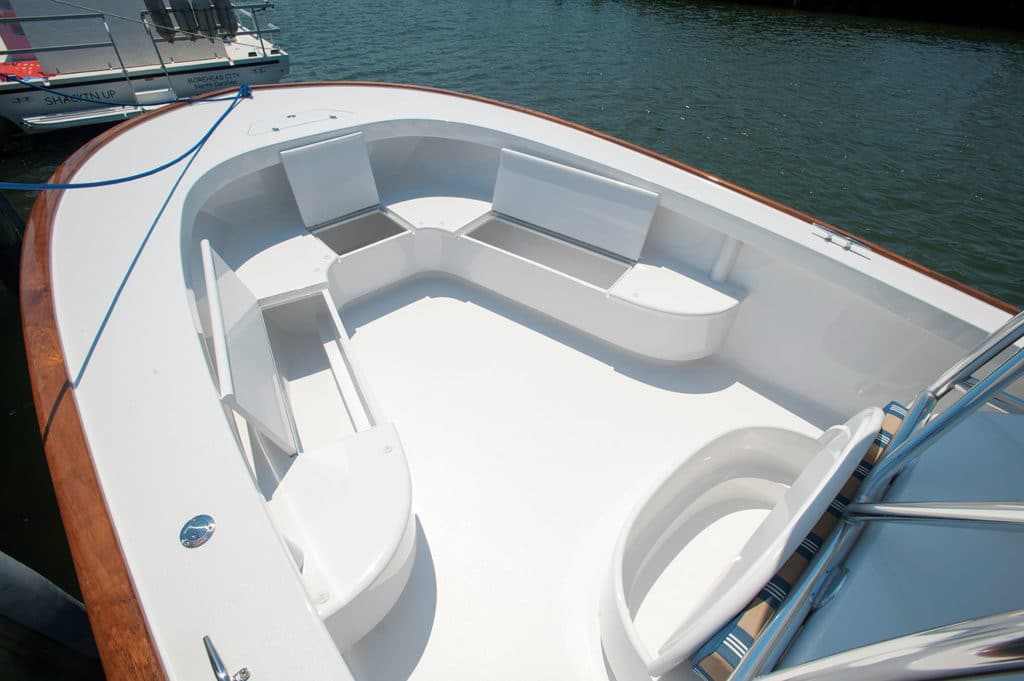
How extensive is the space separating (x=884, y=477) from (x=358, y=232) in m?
2.46

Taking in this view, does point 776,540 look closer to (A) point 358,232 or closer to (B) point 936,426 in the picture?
(B) point 936,426

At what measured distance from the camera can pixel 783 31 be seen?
46.3 feet

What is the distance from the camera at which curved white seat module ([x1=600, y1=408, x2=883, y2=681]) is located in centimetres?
94

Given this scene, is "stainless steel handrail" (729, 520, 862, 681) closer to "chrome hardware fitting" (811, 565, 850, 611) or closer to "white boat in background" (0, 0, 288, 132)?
"chrome hardware fitting" (811, 565, 850, 611)

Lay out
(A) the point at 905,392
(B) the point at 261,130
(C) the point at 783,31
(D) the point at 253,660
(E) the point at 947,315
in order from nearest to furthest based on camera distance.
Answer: (D) the point at 253,660 < (E) the point at 947,315 < (A) the point at 905,392 < (B) the point at 261,130 < (C) the point at 783,31

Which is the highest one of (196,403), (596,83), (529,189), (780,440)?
(196,403)

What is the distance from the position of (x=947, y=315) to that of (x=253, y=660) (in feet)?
7.00

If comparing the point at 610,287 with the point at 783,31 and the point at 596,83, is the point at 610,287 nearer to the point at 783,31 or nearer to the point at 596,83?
the point at 596,83

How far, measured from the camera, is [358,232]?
2.63 metres

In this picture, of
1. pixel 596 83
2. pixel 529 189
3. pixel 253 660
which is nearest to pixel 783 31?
pixel 596 83

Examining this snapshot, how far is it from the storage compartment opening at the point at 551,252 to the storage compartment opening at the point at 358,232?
46cm

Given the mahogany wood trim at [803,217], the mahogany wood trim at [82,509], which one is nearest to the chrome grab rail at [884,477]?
the mahogany wood trim at [803,217]

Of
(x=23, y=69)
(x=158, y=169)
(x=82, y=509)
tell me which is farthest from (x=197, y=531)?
(x=23, y=69)

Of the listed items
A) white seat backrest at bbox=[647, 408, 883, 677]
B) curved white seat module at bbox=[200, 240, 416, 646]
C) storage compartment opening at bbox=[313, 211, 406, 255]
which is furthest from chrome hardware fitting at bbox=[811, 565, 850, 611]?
storage compartment opening at bbox=[313, 211, 406, 255]
